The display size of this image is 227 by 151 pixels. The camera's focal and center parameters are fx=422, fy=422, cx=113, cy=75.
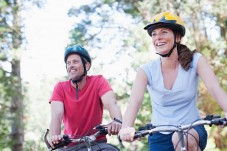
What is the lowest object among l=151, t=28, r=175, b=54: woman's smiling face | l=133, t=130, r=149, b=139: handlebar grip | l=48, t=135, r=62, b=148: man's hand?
l=48, t=135, r=62, b=148: man's hand

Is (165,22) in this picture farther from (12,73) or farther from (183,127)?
(12,73)

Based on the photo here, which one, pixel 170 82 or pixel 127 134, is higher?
pixel 170 82

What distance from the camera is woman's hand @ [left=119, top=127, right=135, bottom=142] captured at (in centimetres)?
322

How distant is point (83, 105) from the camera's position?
15.1 feet

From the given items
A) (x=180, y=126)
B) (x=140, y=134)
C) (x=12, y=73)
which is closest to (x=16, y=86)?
(x=12, y=73)

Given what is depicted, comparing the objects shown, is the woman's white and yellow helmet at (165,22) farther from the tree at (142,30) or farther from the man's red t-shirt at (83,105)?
the tree at (142,30)

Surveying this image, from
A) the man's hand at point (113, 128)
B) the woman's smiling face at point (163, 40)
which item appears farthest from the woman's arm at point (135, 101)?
the man's hand at point (113, 128)

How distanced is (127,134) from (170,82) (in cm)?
69

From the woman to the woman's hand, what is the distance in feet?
0.32

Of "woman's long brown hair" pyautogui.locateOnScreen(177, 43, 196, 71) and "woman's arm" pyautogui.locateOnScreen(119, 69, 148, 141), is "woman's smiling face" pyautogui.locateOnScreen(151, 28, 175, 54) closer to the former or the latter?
"woman's long brown hair" pyautogui.locateOnScreen(177, 43, 196, 71)

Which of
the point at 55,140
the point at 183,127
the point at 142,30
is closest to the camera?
the point at 183,127

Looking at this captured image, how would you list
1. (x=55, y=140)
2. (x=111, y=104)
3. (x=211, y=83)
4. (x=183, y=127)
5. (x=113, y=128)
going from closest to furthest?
(x=183, y=127) → (x=211, y=83) → (x=113, y=128) → (x=55, y=140) → (x=111, y=104)

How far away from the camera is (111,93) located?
4594 millimetres

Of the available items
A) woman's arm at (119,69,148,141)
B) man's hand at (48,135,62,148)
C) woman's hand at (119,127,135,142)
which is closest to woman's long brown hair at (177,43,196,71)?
woman's arm at (119,69,148,141)
